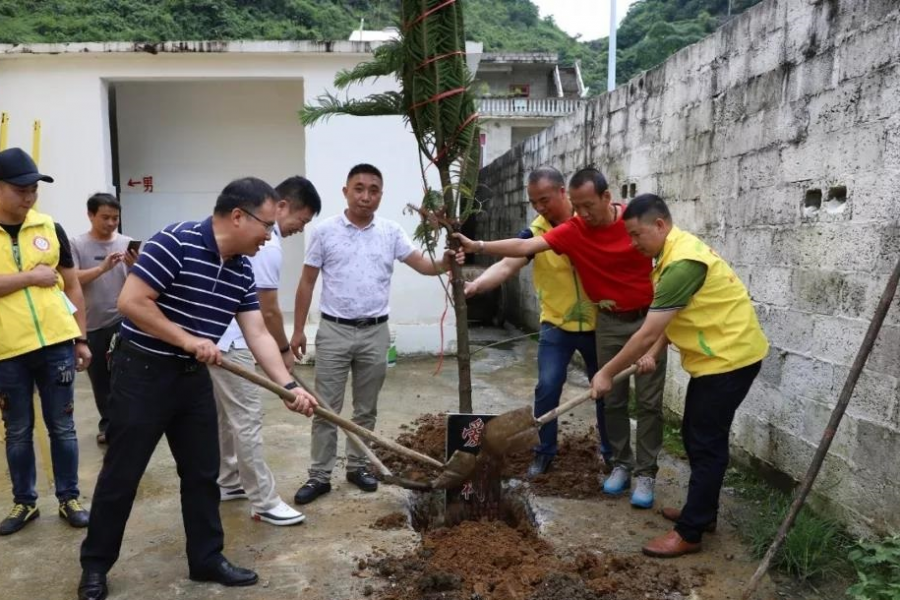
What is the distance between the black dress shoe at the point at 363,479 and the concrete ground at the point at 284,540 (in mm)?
54

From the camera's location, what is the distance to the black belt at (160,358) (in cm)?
268

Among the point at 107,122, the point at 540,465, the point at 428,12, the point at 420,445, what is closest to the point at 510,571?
the point at 540,465

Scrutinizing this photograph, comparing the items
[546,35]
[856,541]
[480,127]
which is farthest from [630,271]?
[546,35]

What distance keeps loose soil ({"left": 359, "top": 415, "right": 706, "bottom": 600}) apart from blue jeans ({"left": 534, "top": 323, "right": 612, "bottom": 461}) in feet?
2.19

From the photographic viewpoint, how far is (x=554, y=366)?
4074mm

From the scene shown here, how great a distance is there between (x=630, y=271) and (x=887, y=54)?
152 cm

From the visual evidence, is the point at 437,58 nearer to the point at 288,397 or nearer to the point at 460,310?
the point at 460,310

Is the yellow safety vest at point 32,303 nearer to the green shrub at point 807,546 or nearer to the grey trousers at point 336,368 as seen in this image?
the grey trousers at point 336,368

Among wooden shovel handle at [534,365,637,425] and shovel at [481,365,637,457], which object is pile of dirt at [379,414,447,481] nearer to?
shovel at [481,365,637,457]

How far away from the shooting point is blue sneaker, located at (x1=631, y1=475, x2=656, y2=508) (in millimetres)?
3705

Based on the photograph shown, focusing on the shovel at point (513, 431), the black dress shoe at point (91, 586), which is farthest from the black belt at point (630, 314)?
the black dress shoe at point (91, 586)

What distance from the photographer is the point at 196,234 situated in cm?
274

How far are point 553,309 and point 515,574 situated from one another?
1647mm

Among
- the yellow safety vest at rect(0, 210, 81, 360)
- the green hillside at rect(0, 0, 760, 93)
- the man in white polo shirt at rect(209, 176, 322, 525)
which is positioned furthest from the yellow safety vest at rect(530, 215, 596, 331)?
the green hillside at rect(0, 0, 760, 93)
